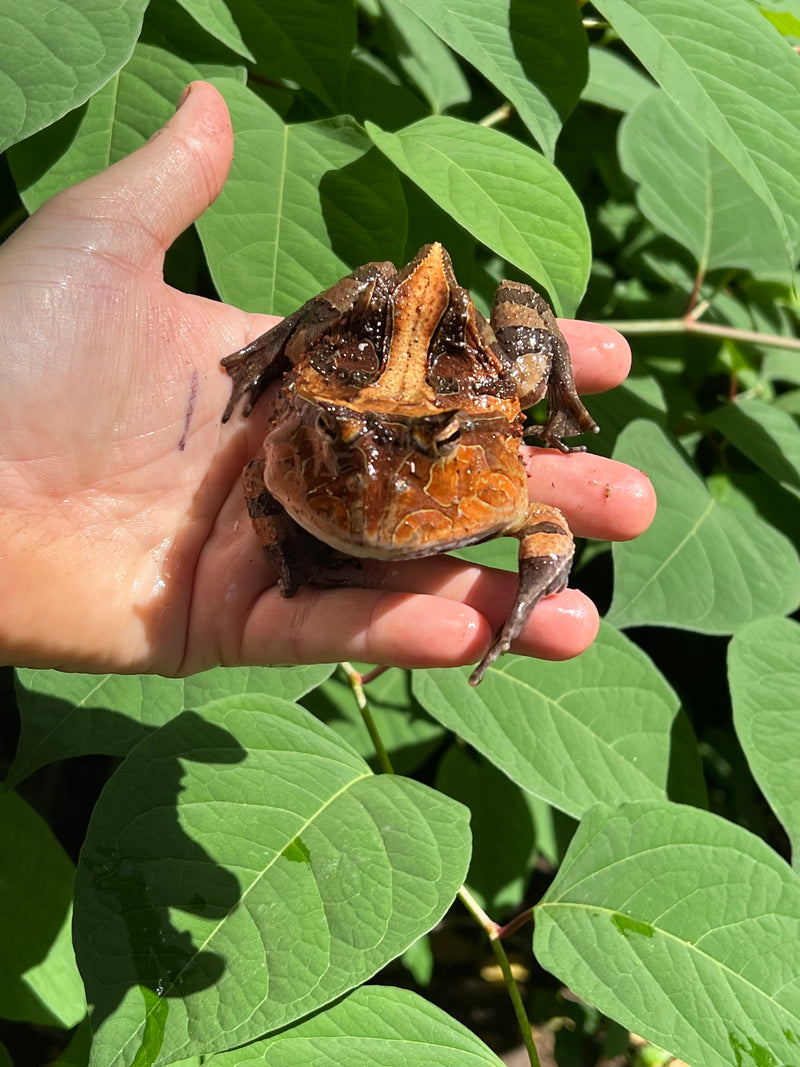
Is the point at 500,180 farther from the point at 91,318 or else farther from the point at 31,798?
the point at 31,798

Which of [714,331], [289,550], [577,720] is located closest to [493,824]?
[577,720]

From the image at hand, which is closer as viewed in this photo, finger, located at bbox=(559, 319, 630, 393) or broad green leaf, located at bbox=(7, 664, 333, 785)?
broad green leaf, located at bbox=(7, 664, 333, 785)

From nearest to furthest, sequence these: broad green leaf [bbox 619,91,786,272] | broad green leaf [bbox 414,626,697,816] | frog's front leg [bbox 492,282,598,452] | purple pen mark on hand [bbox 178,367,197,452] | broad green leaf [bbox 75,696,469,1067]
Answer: broad green leaf [bbox 75,696,469,1067] → broad green leaf [bbox 414,626,697,816] → purple pen mark on hand [bbox 178,367,197,452] → frog's front leg [bbox 492,282,598,452] → broad green leaf [bbox 619,91,786,272]

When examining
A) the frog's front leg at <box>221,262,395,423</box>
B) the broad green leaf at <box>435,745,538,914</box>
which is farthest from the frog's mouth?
the broad green leaf at <box>435,745,538,914</box>

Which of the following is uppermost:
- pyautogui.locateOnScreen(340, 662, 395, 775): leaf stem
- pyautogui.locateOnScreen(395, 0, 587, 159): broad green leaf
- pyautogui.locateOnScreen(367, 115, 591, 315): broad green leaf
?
pyautogui.locateOnScreen(395, 0, 587, 159): broad green leaf

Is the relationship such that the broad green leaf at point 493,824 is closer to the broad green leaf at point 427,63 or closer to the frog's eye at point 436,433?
the frog's eye at point 436,433

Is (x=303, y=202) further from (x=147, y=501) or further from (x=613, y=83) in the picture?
(x=613, y=83)

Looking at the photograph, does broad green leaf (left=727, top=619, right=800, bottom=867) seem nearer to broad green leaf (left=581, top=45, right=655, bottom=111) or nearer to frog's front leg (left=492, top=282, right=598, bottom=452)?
frog's front leg (left=492, top=282, right=598, bottom=452)
